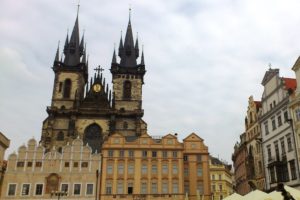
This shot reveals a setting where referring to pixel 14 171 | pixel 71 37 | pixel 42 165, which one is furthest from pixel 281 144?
pixel 71 37

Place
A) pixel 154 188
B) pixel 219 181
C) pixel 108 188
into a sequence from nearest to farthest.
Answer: pixel 108 188 → pixel 154 188 → pixel 219 181

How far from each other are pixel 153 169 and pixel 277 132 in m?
20.0

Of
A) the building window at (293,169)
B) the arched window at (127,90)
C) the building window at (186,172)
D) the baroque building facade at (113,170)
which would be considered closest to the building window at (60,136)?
the baroque building facade at (113,170)

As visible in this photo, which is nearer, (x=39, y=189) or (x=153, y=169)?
(x=39, y=189)

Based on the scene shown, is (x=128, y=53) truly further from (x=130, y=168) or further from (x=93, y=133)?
(x=130, y=168)

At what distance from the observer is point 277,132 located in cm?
3394

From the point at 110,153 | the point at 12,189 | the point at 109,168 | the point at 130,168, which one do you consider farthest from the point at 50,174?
the point at 130,168

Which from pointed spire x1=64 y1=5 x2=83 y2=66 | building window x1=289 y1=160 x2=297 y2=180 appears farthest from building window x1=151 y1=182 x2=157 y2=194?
pointed spire x1=64 y1=5 x2=83 y2=66

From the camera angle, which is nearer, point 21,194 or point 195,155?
point 21,194

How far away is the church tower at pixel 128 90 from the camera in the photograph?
65.2m

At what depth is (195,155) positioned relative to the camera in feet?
164

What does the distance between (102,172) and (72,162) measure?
467 centimetres

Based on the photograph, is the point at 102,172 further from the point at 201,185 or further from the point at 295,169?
the point at 295,169

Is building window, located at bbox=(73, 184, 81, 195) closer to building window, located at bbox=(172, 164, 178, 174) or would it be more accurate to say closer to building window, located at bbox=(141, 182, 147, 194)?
building window, located at bbox=(141, 182, 147, 194)
